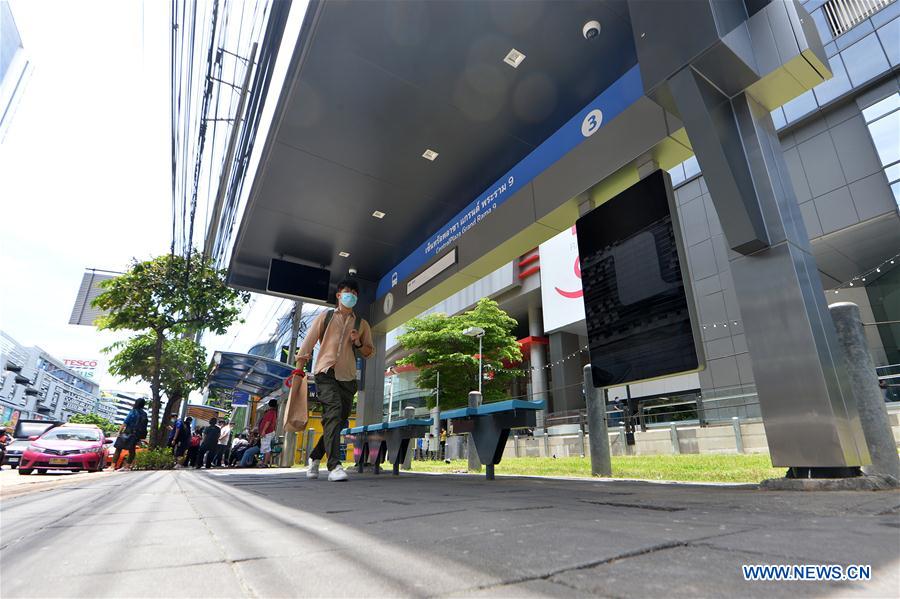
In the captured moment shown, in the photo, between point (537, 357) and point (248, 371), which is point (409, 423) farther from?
point (537, 357)

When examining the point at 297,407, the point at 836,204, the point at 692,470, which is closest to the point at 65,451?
the point at 297,407

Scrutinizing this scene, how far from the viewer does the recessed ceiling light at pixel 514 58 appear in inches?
184

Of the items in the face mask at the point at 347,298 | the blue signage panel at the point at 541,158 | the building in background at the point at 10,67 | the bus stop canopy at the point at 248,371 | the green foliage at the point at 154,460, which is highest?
the building in background at the point at 10,67

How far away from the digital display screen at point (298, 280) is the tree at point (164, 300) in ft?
14.3

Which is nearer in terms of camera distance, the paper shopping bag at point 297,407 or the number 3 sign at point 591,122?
the paper shopping bag at point 297,407

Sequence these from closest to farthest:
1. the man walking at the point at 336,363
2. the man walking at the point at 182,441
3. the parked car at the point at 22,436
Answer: the man walking at the point at 336,363 < the parked car at the point at 22,436 < the man walking at the point at 182,441

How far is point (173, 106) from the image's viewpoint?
6.66 meters

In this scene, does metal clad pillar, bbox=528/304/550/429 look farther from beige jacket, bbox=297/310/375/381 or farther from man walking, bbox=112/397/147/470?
beige jacket, bbox=297/310/375/381

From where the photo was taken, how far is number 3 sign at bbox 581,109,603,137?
5.10 metres

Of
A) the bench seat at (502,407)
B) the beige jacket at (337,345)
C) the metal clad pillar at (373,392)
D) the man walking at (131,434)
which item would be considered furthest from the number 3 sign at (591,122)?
the man walking at (131,434)

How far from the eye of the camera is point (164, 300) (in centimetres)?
1295

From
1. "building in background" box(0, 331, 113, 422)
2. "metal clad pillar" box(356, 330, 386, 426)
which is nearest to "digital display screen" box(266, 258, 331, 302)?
"metal clad pillar" box(356, 330, 386, 426)

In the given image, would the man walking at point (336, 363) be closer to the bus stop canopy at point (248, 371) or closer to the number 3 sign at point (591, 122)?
the number 3 sign at point (591, 122)

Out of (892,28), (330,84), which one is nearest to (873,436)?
(330,84)
